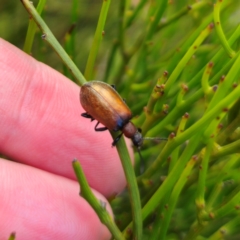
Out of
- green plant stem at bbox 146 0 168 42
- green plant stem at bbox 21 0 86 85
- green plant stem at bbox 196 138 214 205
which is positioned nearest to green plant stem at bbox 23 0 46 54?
green plant stem at bbox 21 0 86 85

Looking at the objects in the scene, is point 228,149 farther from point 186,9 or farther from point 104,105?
point 186,9

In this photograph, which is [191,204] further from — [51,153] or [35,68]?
[35,68]

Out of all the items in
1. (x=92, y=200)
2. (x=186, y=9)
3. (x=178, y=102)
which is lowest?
(x=92, y=200)

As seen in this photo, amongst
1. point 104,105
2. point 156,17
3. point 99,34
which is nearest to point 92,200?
point 104,105

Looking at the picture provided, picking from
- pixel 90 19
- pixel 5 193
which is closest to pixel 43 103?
pixel 5 193

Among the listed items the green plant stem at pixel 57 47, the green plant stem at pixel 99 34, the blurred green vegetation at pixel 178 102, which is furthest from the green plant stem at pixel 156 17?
the green plant stem at pixel 57 47

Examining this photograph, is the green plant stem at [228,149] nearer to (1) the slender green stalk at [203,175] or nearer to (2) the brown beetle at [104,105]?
(1) the slender green stalk at [203,175]
